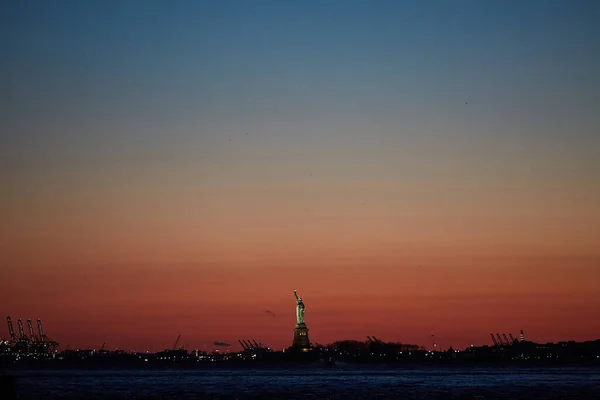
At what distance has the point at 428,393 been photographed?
4537 inches

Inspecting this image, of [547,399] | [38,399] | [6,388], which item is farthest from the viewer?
[547,399]

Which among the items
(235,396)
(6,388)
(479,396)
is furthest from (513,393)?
(6,388)

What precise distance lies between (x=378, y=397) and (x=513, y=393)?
58.7 ft

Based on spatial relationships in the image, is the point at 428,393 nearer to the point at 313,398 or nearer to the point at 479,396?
the point at 479,396

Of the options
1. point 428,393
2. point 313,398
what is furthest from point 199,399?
point 428,393

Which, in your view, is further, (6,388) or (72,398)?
(72,398)

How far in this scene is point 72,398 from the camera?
98.5 metres

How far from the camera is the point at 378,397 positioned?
4158 inches

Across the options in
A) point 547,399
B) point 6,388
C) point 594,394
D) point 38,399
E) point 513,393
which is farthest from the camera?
point 513,393

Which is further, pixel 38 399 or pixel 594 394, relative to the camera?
pixel 594 394

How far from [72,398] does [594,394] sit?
180 ft

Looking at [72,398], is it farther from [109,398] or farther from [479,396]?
[479,396]

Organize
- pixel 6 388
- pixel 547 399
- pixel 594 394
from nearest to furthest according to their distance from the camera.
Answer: pixel 6 388 < pixel 547 399 < pixel 594 394

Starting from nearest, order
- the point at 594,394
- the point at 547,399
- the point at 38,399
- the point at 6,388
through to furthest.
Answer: the point at 6,388 → the point at 38,399 → the point at 547,399 → the point at 594,394
